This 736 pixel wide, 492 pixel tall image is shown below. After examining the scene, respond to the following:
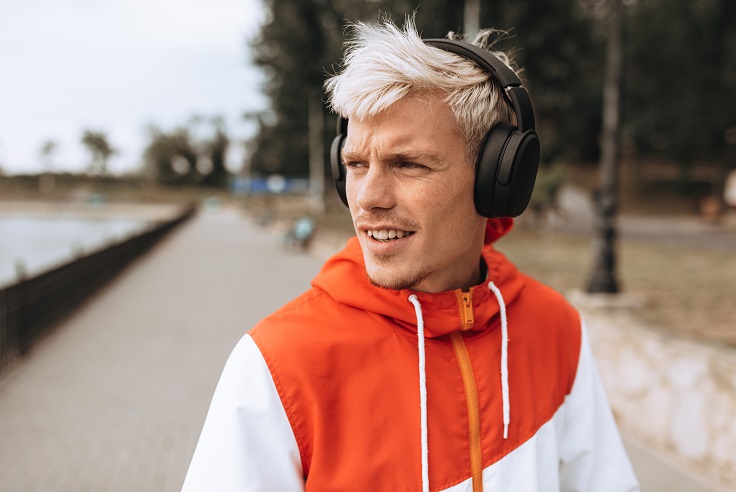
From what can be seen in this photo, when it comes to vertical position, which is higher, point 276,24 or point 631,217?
point 276,24

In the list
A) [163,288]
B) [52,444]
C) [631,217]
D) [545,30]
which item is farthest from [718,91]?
[52,444]

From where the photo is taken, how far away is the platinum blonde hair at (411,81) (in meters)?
1.31

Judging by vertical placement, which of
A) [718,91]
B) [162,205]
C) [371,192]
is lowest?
[162,205]

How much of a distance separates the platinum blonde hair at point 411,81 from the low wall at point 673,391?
139 inches

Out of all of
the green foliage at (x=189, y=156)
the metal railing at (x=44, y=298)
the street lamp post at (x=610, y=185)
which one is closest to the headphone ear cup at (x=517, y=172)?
the metal railing at (x=44, y=298)

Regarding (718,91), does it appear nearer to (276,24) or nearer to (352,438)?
(276,24)

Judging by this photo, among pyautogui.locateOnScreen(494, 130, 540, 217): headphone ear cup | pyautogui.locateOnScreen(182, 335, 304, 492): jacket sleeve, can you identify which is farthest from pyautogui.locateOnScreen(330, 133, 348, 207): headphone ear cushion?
pyautogui.locateOnScreen(182, 335, 304, 492): jacket sleeve

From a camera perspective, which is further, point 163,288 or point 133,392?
point 163,288

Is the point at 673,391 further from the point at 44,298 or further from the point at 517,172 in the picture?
the point at 44,298

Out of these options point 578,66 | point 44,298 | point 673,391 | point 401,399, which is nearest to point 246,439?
point 401,399

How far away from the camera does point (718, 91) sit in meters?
40.7

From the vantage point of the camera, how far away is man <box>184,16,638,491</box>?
128cm

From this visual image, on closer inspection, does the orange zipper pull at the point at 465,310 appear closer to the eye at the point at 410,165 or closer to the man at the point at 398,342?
the man at the point at 398,342

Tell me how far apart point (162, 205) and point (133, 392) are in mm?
98154
